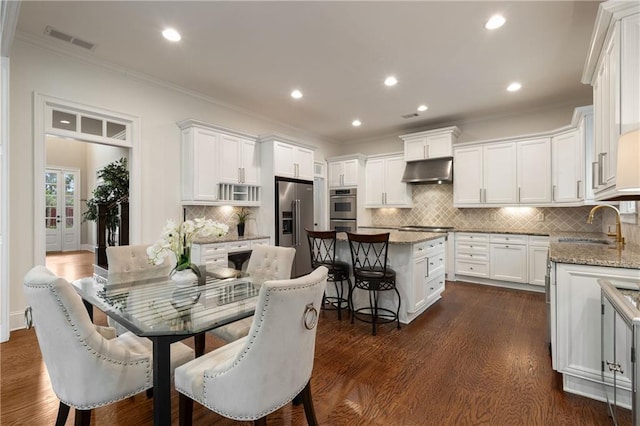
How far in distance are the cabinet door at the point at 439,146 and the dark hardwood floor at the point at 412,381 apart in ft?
10.4

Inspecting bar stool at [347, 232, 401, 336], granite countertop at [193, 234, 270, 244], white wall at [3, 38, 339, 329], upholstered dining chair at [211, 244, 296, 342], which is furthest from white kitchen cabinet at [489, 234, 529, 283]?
white wall at [3, 38, 339, 329]

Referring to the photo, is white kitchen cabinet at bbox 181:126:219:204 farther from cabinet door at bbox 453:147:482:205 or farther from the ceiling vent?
cabinet door at bbox 453:147:482:205

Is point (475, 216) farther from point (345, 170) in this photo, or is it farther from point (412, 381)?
point (412, 381)

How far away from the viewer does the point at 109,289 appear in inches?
78.3

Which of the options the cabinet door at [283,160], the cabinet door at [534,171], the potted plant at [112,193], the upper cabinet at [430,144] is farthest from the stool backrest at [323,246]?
the potted plant at [112,193]

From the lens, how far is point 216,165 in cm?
438

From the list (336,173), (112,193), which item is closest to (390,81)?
(336,173)

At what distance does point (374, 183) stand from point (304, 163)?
6.15ft

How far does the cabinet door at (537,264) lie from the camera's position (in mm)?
4453

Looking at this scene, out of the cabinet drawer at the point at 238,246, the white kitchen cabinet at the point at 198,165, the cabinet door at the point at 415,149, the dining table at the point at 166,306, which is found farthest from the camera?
the cabinet door at the point at 415,149

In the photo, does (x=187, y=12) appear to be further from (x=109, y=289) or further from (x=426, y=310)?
(x=426, y=310)

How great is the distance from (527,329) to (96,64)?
18.8 feet

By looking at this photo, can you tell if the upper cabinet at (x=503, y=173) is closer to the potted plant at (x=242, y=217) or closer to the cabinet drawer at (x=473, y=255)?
the cabinet drawer at (x=473, y=255)

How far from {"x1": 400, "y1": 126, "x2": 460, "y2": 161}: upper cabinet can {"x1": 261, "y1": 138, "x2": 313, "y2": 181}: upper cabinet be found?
201 cm
